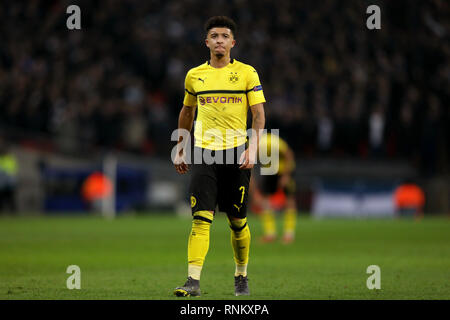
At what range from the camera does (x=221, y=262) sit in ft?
36.1

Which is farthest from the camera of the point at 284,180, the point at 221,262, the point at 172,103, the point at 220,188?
the point at 172,103

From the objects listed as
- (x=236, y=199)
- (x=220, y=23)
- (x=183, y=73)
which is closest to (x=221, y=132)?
(x=236, y=199)

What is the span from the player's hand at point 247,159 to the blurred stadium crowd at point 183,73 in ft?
56.3

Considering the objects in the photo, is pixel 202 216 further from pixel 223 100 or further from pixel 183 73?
pixel 183 73

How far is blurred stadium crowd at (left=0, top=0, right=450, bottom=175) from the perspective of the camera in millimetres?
25172

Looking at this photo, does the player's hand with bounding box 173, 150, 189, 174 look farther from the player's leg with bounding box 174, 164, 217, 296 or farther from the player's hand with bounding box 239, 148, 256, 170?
the player's hand with bounding box 239, 148, 256, 170

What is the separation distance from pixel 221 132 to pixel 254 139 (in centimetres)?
31

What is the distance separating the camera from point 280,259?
11383mm

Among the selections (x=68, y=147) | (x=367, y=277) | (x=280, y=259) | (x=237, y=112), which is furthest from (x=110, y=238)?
(x=68, y=147)

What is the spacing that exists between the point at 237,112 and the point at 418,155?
19.7m

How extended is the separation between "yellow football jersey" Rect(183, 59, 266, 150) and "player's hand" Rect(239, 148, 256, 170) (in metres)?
0.18

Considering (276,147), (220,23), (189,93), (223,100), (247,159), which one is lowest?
(247,159)

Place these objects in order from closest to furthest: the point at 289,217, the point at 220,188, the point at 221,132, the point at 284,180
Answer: the point at 221,132 < the point at 220,188 < the point at 289,217 < the point at 284,180

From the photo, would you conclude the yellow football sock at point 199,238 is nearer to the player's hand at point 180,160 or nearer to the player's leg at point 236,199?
the player's leg at point 236,199
